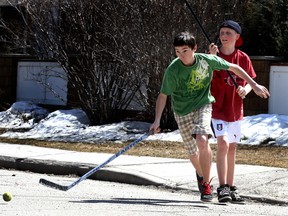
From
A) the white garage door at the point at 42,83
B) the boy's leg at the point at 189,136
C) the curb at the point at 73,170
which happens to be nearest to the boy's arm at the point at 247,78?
the boy's leg at the point at 189,136

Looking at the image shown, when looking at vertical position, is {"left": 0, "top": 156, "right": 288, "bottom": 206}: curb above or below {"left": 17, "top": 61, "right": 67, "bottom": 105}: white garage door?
below

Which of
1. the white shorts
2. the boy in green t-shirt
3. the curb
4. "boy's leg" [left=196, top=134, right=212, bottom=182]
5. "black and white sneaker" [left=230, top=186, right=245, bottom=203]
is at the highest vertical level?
the boy in green t-shirt

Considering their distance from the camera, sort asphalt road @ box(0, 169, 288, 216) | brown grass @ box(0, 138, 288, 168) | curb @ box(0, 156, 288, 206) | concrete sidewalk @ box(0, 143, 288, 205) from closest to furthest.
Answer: asphalt road @ box(0, 169, 288, 216) < concrete sidewalk @ box(0, 143, 288, 205) < curb @ box(0, 156, 288, 206) < brown grass @ box(0, 138, 288, 168)

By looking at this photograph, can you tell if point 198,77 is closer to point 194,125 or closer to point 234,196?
point 194,125

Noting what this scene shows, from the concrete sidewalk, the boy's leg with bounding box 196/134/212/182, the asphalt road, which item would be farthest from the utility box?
the boy's leg with bounding box 196/134/212/182

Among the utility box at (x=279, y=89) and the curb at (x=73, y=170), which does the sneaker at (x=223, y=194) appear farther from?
the utility box at (x=279, y=89)

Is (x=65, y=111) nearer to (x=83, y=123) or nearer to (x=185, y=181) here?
(x=83, y=123)

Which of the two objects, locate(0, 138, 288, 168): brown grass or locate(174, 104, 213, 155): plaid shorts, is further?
locate(0, 138, 288, 168): brown grass

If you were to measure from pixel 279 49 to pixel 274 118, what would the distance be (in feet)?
9.19

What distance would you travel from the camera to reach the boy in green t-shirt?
7.84 m

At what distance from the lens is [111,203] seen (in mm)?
7855

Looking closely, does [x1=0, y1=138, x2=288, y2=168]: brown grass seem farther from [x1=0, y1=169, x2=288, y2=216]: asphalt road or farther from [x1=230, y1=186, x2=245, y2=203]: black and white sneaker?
[x1=230, y1=186, x2=245, y2=203]: black and white sneaker

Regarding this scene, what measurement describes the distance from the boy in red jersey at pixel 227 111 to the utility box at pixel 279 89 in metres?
7.98

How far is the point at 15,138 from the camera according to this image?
1638 cm
